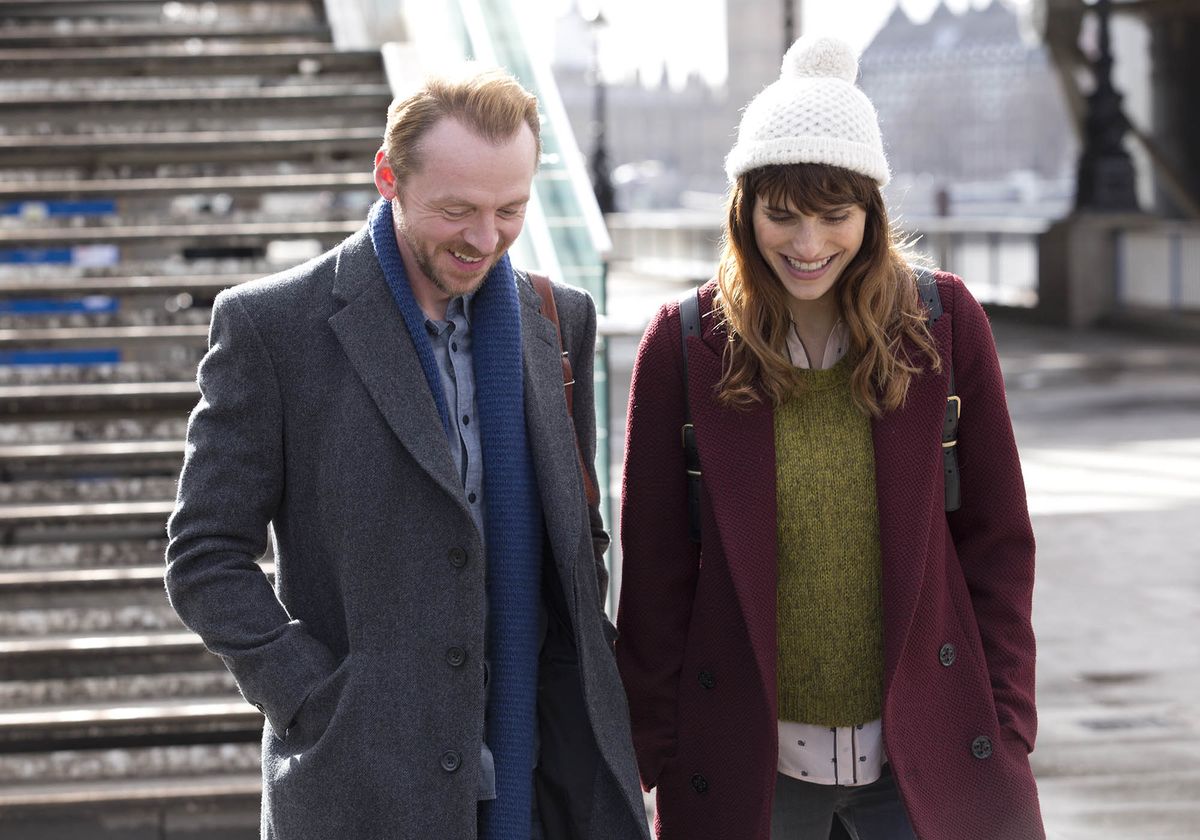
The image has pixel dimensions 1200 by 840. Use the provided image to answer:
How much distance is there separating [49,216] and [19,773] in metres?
3.26

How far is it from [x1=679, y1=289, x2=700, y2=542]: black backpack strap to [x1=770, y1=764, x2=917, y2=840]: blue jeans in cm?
41

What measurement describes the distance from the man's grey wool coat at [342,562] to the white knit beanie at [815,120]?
0.57 metres

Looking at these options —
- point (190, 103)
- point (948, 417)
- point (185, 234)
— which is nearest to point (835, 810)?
point (948, 417)

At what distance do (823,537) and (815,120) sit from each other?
1.97 ft

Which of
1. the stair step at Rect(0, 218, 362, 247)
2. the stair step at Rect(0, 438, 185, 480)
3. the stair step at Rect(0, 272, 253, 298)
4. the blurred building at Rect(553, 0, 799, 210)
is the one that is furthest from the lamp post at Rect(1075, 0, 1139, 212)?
the blurred building at Rect(553, 0, 799, 210)

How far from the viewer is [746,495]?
249 cm

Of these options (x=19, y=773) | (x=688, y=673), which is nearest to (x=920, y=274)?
(x=688, y=673)

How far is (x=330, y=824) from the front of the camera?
7.39 ft

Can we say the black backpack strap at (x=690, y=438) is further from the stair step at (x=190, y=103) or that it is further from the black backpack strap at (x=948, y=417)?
the stair step at (x=190, y=103)

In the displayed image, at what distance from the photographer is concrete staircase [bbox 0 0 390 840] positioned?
5051 millimetres

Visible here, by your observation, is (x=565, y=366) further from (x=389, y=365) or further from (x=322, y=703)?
(x=322, y=703)

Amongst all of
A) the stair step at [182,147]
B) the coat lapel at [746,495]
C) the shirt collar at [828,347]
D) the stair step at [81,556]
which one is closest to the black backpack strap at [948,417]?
the shirt collar at [828,347]

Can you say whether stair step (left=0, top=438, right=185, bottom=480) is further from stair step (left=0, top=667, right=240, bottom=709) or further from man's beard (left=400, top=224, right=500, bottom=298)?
Answer: man's beard (left=400, top=224, right=500, bottom=298)

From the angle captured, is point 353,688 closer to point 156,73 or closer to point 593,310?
point 593,310
